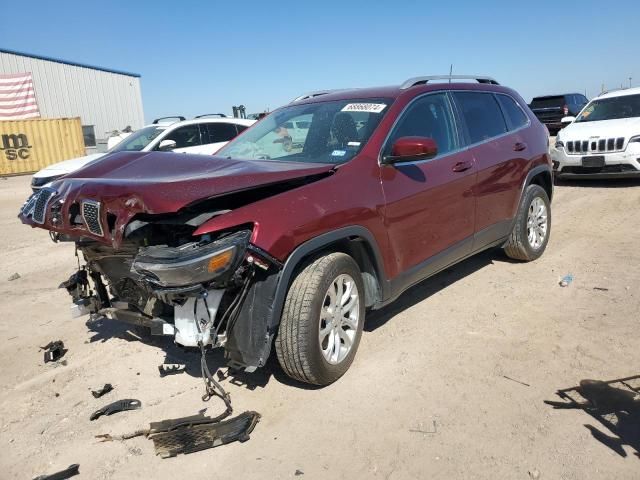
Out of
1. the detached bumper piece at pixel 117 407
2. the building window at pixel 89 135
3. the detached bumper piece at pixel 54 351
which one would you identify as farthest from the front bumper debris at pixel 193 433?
the building window at pixel 89 135

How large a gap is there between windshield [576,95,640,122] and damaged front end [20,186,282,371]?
971cm

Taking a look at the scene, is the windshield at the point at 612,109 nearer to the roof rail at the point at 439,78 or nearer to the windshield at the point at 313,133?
the roof rail at the point at 439,78

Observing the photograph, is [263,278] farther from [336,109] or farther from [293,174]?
[336,109]

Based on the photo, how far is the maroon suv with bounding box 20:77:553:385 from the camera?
9.16 ft

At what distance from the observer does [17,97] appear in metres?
24.6

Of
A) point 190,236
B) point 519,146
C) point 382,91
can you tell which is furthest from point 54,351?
point 519,146

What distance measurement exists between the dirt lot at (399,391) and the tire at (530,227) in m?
0.25

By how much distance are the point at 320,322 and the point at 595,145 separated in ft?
27.0

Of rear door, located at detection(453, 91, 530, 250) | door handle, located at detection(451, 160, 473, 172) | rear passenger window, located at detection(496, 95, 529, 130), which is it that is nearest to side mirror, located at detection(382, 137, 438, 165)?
door handle, located at detection(451, 160, 473, 172)

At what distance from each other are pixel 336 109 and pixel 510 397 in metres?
2.45

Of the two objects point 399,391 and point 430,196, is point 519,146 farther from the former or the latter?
point 399,391

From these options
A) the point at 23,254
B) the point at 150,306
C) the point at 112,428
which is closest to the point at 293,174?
the point at 150,306

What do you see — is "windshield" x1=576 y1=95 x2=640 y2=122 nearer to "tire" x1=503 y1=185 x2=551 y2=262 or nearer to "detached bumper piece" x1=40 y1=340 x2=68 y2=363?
"tire" x1=503 y1=185 x2=551 y2=262

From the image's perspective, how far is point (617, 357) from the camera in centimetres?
349
